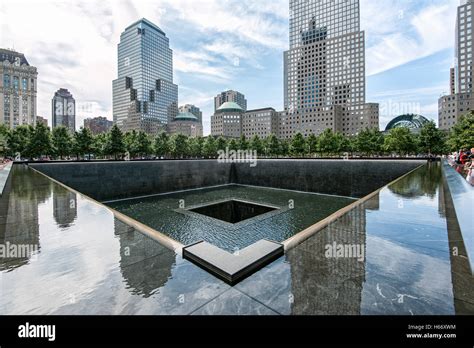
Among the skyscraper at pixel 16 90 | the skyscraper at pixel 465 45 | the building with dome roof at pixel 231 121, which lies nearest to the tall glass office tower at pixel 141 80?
the building with dome roof at pixel 231 121

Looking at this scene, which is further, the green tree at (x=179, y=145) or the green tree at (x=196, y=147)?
the green tree at (x=196, y=147)

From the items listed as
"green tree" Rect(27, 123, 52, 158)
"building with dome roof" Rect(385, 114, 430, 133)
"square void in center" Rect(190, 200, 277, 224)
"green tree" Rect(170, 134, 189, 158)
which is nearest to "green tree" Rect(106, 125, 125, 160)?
"green tree" Rect(27, 123, 52, 158)

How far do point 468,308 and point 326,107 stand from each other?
4444 inches

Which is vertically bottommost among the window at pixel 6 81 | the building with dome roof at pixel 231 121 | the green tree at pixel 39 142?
the green tree at pixel 39 142

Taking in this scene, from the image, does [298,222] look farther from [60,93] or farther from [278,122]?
[60,93]

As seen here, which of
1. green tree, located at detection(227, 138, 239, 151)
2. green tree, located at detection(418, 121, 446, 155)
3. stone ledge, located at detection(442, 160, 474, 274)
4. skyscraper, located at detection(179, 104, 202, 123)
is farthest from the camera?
skyscraper, located at detection(179, 104, 202, 123)

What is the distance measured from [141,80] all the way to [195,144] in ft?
319

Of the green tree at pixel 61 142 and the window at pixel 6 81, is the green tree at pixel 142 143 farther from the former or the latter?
the window at pixel 6 81

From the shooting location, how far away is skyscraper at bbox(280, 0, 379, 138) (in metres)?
103

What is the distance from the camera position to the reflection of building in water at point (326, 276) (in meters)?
2.16

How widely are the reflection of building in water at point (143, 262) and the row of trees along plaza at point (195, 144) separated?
3291cm

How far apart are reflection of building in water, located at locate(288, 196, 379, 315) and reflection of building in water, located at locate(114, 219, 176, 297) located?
148 cm

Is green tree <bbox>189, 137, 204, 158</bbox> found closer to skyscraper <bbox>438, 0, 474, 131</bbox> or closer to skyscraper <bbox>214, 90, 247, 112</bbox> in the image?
skyscraper <bbox>438, 0, 474, 131</bbox>
